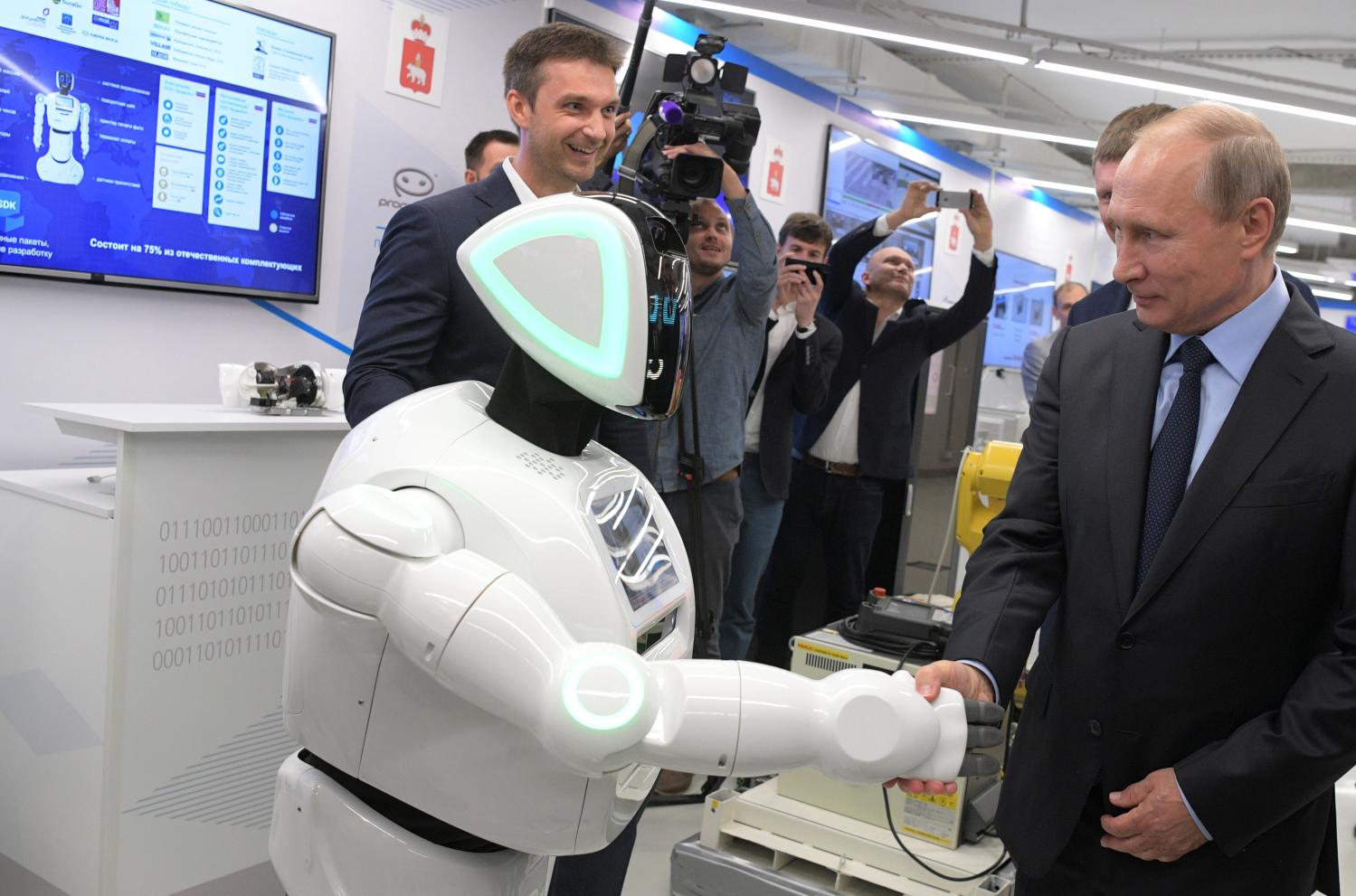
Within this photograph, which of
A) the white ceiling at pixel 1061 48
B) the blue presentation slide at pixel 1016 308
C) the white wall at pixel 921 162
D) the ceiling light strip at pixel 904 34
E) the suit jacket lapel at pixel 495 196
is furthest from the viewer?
the blue presentation slide at pixel 1016 308

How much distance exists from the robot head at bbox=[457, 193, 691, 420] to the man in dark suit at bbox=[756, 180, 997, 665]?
289 cm

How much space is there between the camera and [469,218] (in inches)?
63.2

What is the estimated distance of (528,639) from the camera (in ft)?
3.21

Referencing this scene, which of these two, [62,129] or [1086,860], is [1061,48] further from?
[1086,860]

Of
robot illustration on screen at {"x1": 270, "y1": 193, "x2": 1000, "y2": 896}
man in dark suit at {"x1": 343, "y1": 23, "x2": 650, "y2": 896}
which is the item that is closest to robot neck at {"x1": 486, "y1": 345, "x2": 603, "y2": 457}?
robot illustration on screen at {"x1": 270, "y1": 193, "x2": 1000, "y2": 896}

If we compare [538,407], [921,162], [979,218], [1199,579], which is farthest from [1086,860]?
[921,162]

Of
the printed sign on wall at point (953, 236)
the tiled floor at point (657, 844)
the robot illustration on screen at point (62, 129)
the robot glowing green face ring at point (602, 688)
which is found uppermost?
the printed sign on wall at point (953, 236)

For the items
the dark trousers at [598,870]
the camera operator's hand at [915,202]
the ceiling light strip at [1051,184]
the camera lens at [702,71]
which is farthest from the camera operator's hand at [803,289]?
the ceiling light strip at [1051,184]

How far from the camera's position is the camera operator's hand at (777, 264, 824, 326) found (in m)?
3.45

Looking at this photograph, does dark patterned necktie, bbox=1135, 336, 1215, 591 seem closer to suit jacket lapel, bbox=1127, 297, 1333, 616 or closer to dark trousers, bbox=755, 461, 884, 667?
suit jacket lapel, bbox=1127, 297, 1333, 616

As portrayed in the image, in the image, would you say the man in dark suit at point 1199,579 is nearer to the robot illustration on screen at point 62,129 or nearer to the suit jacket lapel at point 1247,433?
the suit jacket lapel at point 1247,433

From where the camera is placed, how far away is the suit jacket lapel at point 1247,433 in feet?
4.15

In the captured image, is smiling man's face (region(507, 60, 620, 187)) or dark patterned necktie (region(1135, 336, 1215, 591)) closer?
dark patterned necktie (region(1135, 336, 1215, 591))

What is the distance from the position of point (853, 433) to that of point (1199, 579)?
9.05 ft
